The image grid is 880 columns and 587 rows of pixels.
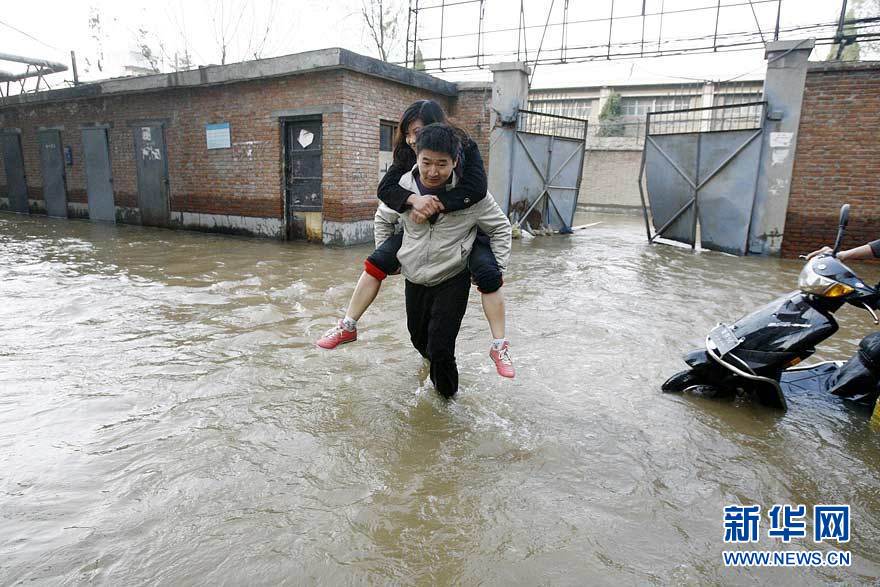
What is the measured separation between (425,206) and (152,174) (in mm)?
11775

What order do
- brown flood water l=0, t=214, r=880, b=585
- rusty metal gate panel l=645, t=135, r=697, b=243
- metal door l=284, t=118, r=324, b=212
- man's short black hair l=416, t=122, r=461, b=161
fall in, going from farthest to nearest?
1. rusty metal gate panel l=645, t=135, r=697, b=243
2. metal door l=284, t=118, r=324, b=212
3. man's short black hair l=416, t=122, r=461, b=161
4. brown flood water l=0, t=214, r=880, b=585

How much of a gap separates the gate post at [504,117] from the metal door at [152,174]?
731 centimetres

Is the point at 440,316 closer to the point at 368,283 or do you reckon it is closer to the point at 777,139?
the point at 368,283

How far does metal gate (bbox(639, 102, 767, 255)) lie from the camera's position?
8953mm

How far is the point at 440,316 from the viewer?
272 centimetres

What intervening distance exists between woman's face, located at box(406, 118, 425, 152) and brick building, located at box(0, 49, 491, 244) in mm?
6557

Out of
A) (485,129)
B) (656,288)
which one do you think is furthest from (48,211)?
(656,288)

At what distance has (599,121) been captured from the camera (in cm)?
2681

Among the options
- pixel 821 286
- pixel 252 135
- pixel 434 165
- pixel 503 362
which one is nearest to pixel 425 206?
pixel 434 165

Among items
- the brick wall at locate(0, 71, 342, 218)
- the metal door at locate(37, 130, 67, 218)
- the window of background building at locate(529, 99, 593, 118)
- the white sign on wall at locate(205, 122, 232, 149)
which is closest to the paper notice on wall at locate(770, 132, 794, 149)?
the brick wall at locate(0, 71, 342, 218)

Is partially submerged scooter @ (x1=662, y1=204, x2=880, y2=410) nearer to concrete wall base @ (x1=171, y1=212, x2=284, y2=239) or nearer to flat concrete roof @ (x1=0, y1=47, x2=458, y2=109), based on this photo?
flat concrete roof @ (x1=0, y1=47, x2=458, y2=109)

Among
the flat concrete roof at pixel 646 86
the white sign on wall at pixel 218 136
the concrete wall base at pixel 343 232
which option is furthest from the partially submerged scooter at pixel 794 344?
the flat concrete roof at pixel 646 86

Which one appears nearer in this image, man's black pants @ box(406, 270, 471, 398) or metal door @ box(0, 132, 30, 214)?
man's black pants @ box(406, 270, 471, 398)

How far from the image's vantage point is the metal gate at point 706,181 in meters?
8.95
